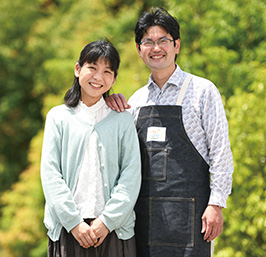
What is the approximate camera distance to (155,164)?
2.66 meters

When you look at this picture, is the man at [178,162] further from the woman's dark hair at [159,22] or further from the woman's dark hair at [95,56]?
the woman's dark hair at [95,56]

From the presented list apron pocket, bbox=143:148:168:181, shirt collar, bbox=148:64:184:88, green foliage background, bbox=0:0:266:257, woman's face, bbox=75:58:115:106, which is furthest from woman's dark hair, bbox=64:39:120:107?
green foliage background, bbox=0:0:266:257

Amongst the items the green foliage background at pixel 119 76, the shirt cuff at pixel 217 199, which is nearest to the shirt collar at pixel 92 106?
the shirt cuff at pixel 217 199

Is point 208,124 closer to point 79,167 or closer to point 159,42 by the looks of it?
point 159,42

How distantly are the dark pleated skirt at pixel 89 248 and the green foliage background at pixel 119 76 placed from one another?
2.72 m

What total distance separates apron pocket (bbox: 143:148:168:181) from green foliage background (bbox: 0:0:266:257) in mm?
2539

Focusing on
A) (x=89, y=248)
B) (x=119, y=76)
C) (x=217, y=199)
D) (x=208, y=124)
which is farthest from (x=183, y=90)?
Answer: (x=119, y=76)

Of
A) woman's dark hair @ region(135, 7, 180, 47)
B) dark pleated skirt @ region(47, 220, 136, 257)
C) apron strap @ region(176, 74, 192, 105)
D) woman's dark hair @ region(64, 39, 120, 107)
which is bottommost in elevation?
dark pleated skirt @ region(47, 220, 136, 257)

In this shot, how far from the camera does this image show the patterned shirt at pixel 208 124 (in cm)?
256

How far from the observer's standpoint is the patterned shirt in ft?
8.40

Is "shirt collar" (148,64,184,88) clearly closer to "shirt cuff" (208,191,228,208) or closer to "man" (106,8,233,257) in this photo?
"man" (106,8,233,257)

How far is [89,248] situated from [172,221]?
46cm

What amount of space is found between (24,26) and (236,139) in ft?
26.4

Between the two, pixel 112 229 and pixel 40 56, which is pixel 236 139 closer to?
pixel 112 229
